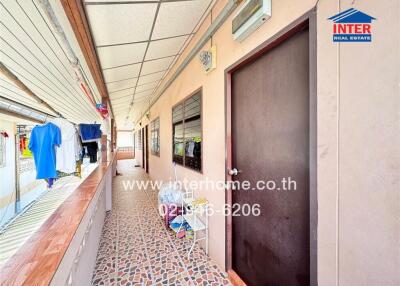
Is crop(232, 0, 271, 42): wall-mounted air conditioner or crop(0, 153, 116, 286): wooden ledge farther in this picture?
crop(232, 0, 271, 42): wall-mounted air conditioner

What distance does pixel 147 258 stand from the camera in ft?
6.44

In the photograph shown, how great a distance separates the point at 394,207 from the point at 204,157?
5.33ft

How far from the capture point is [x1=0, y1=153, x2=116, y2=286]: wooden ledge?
1.95 ft

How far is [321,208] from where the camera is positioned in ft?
2.81

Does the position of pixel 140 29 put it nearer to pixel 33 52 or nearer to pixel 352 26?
pixel 33 52

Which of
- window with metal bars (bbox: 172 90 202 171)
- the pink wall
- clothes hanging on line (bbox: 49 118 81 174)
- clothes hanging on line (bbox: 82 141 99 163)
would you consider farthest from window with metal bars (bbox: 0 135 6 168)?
the pink wall

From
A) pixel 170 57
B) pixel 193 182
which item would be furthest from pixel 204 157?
pixel 170 57

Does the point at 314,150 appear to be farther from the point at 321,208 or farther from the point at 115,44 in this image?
the point at 115,44

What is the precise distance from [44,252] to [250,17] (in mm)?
1783

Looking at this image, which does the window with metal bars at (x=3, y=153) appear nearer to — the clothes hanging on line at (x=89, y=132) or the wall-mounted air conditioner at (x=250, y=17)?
the clothes hanging on line at (x=89, y=132)

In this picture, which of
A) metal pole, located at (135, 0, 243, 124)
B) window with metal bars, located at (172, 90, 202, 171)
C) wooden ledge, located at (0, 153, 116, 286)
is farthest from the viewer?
window with metal bars, located at (172, 90, 202, 171)

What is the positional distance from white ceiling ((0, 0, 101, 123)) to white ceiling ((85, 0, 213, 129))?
0.28 m

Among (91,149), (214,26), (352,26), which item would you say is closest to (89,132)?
(91,149)

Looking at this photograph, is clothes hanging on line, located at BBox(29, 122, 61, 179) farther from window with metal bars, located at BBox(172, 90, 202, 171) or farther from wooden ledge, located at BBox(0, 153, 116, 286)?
window with metal bars, located at BBox(172, 90, 202, 171)
